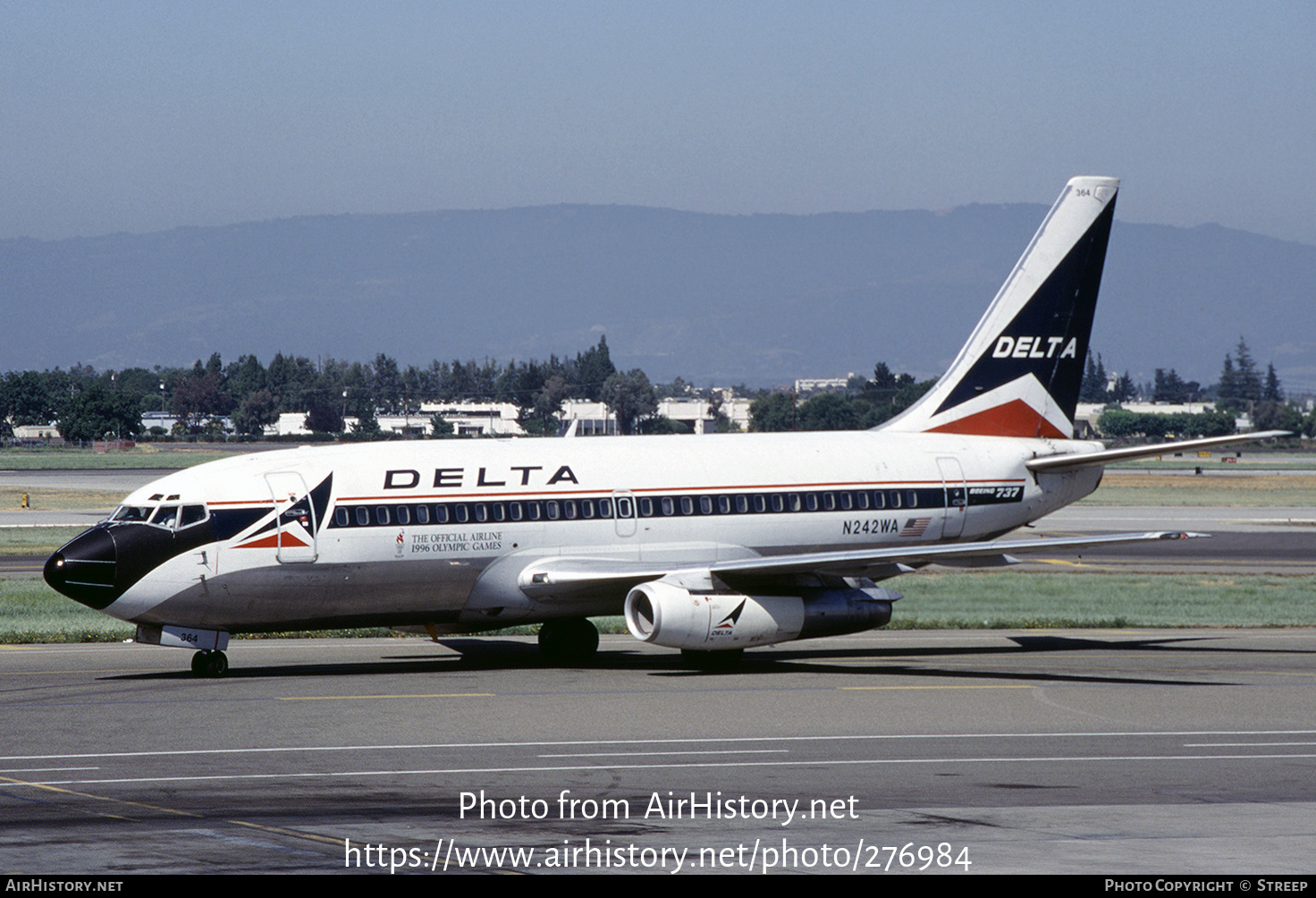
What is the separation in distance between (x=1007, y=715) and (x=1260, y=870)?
1120 centimetres

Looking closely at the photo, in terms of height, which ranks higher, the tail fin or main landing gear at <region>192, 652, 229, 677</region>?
the tail fin

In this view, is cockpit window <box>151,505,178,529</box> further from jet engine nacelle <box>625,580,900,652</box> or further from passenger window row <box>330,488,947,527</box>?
jet engine nacelle <box>625,580,900,652</box>

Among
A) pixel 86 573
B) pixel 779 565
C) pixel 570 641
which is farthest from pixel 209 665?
pixel 779 565

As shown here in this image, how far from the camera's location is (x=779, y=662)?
33094 mm

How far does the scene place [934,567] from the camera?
54750 mm

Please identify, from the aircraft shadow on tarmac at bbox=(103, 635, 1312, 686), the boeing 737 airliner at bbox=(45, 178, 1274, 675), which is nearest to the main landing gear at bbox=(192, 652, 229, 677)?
the boeing 737 airliner at bbox=(45, 178, 1274, 675)

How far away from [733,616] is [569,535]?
3.79 metres

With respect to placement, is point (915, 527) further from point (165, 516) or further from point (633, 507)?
point (165, 516)

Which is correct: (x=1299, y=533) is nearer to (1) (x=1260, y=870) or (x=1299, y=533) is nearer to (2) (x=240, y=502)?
(2) (x=240, y=502)

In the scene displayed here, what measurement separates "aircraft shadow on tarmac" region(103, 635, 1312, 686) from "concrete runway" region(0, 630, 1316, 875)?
6.5 inches

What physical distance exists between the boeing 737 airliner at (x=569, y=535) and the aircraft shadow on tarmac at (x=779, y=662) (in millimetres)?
917

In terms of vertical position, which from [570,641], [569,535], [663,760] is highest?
[569,535]

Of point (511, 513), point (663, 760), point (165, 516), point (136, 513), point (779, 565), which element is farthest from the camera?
point (511, 513)

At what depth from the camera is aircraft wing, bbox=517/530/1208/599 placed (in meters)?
29.0
